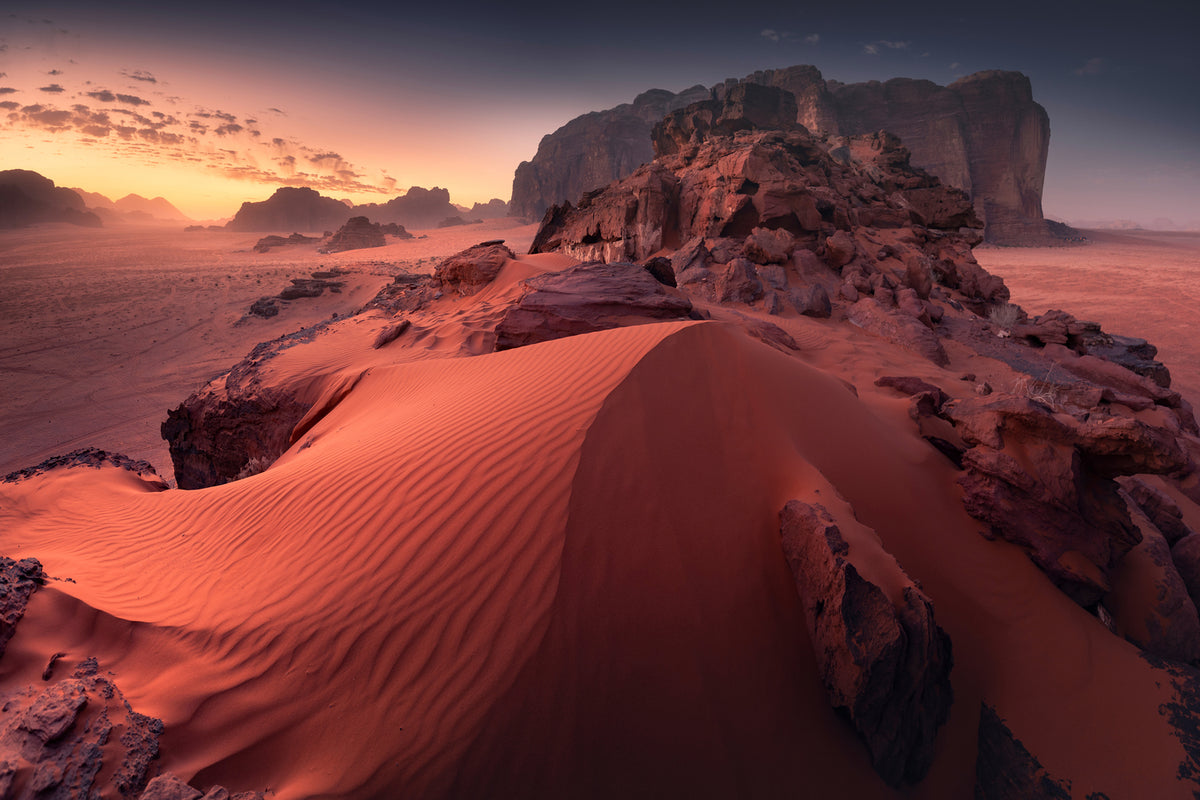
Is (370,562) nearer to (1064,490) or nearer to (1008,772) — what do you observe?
(1008,772)

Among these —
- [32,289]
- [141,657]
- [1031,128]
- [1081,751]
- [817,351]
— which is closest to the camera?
[141,657]

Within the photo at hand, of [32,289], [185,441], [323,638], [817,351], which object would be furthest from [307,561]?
[32,289]

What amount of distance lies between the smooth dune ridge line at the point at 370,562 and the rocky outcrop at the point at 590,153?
2536 inches

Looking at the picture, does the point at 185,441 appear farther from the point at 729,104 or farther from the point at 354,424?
the point at 729,104

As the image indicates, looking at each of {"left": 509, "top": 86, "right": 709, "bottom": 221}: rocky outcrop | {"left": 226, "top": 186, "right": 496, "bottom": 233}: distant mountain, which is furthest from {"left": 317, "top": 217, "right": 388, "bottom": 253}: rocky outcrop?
{"left": 226, "top": 186, "right": 496, "bottom": 233}: distant mountain

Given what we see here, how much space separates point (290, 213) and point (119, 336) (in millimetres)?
72522

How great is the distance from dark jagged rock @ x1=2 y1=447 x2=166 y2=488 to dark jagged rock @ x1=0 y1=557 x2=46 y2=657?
3.45m

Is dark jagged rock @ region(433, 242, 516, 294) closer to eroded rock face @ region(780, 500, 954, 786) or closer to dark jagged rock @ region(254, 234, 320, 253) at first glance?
eroded rock face @ region(780, 500, 954, 786)

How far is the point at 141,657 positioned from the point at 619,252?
588 inches

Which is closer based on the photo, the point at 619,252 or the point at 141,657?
the point at 141,657

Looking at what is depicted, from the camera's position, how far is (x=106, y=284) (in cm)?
2108

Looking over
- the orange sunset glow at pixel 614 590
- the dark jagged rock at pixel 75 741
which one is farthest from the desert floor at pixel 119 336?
the dark jagged rock at pixel 75 741

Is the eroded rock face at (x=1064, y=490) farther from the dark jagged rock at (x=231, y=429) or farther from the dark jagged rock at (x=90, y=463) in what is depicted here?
the dark jagged rock at (x=90, y=463)

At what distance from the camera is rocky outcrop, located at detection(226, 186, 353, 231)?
7131cm
